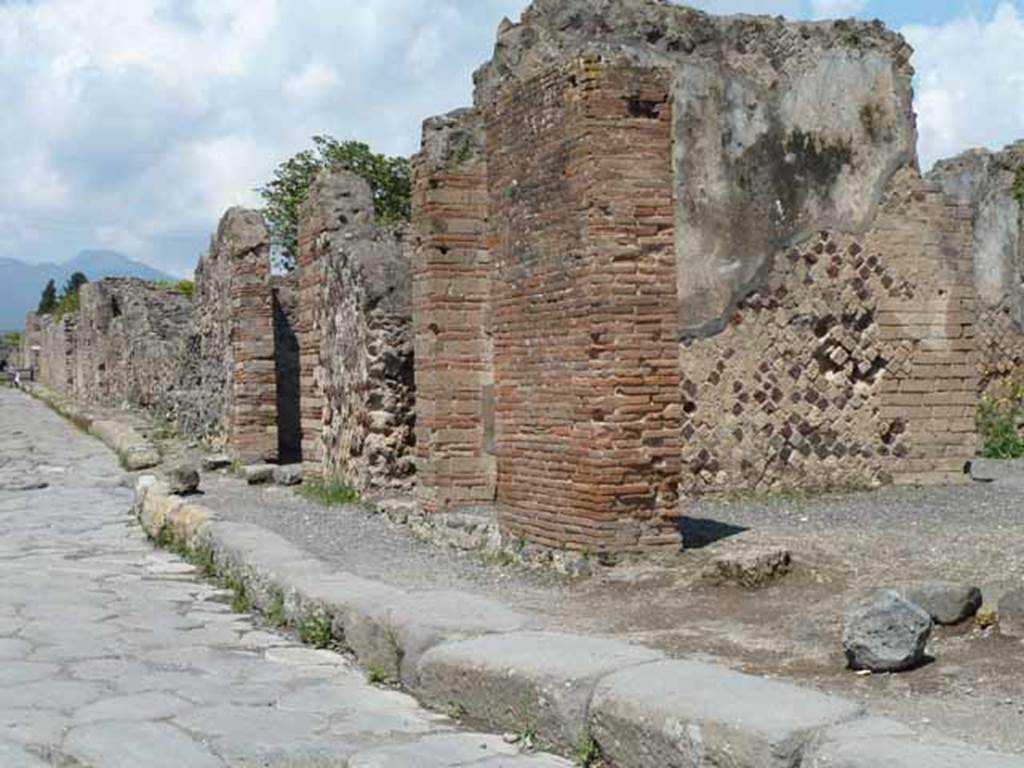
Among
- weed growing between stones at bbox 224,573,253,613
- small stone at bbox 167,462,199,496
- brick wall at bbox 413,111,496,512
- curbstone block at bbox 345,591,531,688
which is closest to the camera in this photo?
curbstone block at bbox 345,591,531,688

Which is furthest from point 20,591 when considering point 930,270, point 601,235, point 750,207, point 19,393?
point 19,393

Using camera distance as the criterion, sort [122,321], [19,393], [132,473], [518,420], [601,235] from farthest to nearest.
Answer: [19,393] < [122,321] < [132,473] < [518,420] < [601,235]

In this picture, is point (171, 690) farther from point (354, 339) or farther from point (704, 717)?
point (354, 339)

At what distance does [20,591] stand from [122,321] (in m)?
17.2

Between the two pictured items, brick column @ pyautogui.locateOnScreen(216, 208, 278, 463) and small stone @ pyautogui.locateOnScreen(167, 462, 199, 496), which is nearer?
small stone @ pyautogui.locateOnScreen(167, 462, 199, 496)

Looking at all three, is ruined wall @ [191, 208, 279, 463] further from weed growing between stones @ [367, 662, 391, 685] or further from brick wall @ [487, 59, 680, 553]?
weed growing between stones @ [367, 662, 391, 685]

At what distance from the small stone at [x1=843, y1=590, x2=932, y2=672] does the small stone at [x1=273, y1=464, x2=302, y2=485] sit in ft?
27.1

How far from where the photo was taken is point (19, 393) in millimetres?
35344

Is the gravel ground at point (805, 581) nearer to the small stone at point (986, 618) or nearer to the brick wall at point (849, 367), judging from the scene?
the small stone at point (986, 618)

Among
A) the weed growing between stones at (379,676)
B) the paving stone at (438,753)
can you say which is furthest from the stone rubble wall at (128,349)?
the paving stone at (438,753)

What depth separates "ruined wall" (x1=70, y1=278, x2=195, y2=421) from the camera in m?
18.5

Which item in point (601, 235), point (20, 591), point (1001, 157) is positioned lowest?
point (20, 591)

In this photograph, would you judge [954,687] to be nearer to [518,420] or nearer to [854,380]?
[518,420]

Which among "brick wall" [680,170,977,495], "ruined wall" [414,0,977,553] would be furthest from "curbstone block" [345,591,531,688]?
"brick wall" [680,170,977,495]
